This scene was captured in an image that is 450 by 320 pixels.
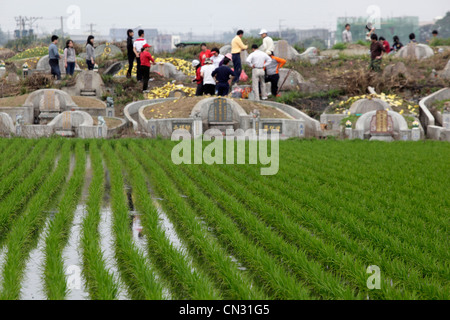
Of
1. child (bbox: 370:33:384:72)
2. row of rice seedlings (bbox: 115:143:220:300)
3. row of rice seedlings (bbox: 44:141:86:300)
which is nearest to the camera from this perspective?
row of rice seedlings (bbox: 115:143:220:300)

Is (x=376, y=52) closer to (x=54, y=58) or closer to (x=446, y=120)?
(x=446, y=120)

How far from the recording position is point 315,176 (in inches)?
428

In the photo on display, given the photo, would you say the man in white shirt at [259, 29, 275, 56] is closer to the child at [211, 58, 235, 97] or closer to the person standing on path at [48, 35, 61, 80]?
the child at [211, 58, 235, 97]

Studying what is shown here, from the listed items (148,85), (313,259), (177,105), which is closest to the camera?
(313,259)

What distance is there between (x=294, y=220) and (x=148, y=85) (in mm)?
19742

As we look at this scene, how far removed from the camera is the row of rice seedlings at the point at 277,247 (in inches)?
199

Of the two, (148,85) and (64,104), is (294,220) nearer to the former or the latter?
(64,104)

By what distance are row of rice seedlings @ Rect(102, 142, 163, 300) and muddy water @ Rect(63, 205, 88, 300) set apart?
38cm

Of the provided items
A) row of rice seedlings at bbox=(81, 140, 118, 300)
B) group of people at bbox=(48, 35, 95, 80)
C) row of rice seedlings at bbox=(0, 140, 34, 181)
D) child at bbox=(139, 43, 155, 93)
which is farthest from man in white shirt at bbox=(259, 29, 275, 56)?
row of rice seedlings at bbox=(81, 140, 118, 300)

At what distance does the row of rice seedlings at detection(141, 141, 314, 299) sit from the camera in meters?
5.04

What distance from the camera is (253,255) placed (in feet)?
19.4

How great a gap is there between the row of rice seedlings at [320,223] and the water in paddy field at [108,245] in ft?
6.99

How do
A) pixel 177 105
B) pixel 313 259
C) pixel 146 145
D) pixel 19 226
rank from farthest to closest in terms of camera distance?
pixel 177 105, pixel 146 145, pixel 19 226, pixel 313 259
